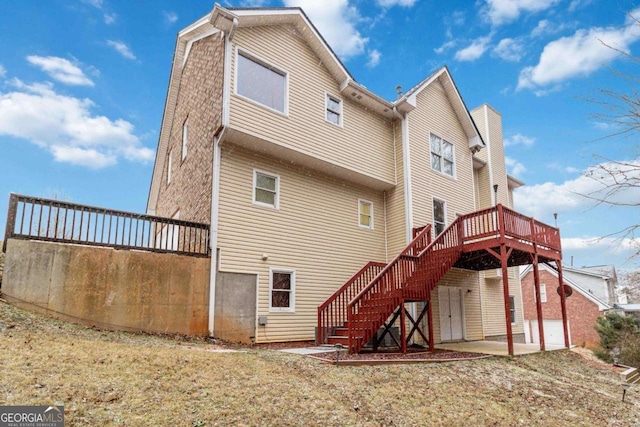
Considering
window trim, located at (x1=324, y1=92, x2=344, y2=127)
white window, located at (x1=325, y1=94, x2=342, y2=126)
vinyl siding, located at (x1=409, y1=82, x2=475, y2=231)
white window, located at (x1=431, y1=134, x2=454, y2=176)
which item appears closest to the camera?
window trim, located at (x1=324, y1=92, x2=344, y2=127)

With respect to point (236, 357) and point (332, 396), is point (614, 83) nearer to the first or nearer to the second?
point (332, 396)

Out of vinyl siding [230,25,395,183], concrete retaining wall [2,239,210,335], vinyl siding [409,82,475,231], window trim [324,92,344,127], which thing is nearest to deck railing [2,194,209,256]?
concrete retaining wall [2,239,210,335]

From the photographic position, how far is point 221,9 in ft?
36.1

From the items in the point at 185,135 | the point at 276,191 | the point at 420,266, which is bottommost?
the point at 420,266

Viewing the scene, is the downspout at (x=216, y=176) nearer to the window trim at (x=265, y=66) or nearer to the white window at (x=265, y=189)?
the window trim at (x=265, y=66)

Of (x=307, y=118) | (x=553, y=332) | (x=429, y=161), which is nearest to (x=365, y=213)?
(x=429, y=161)

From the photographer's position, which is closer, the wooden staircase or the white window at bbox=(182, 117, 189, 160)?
the wooden staircase

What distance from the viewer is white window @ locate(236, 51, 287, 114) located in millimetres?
11791

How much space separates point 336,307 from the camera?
12.2m

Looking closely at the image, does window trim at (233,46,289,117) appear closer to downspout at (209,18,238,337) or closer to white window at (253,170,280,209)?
downspout at (209,18,238,337)

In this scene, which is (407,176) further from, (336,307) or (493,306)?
(493,306)

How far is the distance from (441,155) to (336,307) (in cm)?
824

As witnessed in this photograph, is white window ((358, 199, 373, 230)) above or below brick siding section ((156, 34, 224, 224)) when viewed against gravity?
below

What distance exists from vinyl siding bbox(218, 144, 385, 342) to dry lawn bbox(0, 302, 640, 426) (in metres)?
2.74
